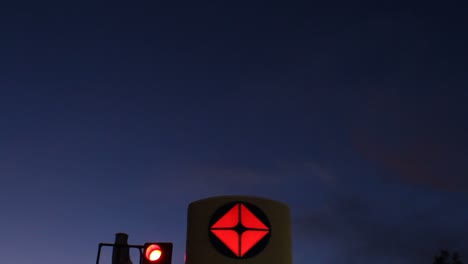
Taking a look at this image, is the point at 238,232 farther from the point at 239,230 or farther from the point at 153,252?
the point at 153,252

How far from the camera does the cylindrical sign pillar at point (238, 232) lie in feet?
18.6

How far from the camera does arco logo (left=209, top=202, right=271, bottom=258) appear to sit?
5660 mm

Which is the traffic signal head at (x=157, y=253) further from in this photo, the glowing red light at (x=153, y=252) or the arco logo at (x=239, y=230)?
the arco logo at (x=239, y=230)

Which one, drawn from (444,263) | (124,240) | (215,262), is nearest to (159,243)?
(215,262)

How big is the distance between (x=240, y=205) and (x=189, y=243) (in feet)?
2.62

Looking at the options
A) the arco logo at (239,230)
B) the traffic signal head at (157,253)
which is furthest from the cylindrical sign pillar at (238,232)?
the traffic signal head at (157,253)

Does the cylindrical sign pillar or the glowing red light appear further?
the glowing red light

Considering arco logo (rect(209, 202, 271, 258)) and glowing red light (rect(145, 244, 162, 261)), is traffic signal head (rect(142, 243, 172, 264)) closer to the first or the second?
glowing red light (rect(145, 244, 162, 261))

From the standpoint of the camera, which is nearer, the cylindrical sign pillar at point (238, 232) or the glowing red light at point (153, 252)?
the cylindrical sign pillar at point (238, 232)

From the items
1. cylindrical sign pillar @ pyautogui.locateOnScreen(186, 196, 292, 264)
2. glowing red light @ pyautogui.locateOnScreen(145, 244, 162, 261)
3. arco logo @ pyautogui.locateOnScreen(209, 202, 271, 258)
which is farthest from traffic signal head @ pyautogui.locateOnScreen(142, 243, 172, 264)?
arco logo @ pyautogui.locateOnScreen(209, 202, 271, 258)

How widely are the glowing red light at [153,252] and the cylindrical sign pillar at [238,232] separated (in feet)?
2.12

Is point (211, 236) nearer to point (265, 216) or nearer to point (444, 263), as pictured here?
point (265, 216)

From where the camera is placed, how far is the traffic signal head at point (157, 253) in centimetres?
642

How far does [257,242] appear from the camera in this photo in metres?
5.74
